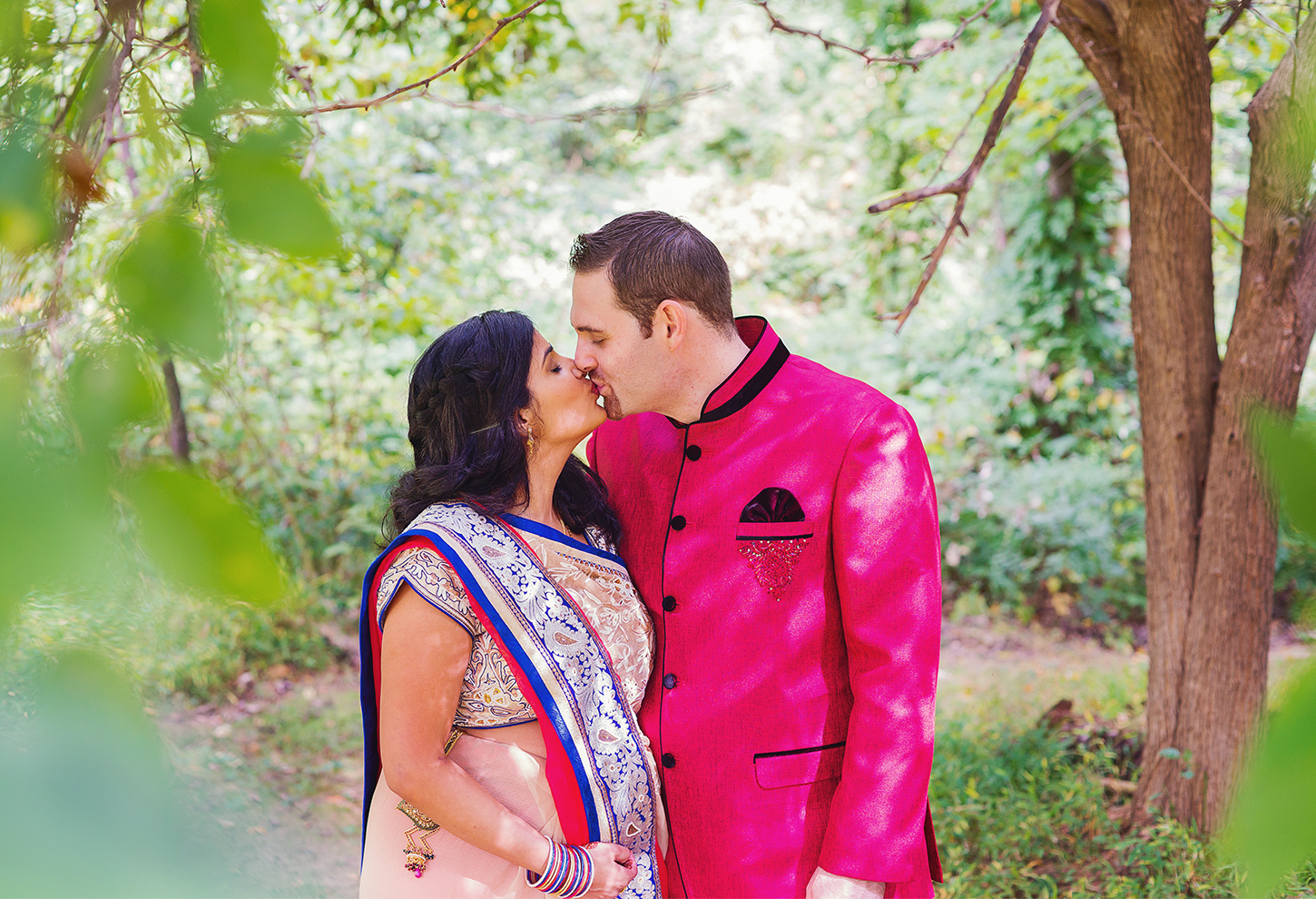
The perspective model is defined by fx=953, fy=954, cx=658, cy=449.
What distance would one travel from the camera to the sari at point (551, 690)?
1.53 m

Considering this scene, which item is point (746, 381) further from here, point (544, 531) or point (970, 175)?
point (970, 175)

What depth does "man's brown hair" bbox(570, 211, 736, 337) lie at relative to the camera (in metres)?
1.65

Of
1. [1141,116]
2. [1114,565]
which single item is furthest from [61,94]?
[1114,565]

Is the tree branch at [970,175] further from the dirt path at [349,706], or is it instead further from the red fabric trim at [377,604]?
the dirt path at [349,706]

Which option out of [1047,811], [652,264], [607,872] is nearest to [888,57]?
[652,264]

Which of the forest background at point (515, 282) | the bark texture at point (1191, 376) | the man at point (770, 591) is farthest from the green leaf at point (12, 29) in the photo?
the bark texture at point (1191, 376)

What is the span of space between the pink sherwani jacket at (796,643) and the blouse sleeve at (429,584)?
36 cm

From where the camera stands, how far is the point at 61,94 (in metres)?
0.49

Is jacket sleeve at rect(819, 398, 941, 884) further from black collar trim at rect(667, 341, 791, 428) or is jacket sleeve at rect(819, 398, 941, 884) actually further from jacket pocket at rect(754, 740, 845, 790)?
black collar trim at rect(667, 341, 791, 428)

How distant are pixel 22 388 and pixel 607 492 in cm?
148

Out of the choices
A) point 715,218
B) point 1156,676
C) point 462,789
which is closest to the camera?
point 462,789

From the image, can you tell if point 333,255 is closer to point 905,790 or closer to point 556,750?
point 556,750

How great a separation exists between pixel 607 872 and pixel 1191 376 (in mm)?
2181

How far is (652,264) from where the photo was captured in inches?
65.1
